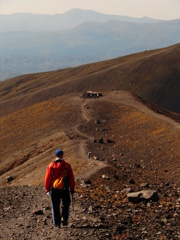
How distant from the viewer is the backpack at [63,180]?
12.9 m

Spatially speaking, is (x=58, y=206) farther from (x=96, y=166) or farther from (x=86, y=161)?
(x=86, y=161)

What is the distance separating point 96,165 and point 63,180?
10.5m

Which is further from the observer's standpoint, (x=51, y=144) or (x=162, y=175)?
(x=51, y=144)

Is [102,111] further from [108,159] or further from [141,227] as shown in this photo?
[141,227]

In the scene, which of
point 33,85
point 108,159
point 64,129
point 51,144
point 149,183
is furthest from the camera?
point 33,85

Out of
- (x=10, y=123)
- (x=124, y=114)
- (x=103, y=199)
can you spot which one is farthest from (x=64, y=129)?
(x=103, y=199)

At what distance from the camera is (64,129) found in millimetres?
38250

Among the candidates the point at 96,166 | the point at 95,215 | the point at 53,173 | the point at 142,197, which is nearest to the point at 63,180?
the point at 53,173

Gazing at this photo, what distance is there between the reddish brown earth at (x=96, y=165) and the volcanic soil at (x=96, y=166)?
0.11ft

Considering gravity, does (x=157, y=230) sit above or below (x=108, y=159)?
above

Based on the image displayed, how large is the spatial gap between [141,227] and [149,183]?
8.55 metres

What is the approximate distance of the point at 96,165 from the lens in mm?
23281

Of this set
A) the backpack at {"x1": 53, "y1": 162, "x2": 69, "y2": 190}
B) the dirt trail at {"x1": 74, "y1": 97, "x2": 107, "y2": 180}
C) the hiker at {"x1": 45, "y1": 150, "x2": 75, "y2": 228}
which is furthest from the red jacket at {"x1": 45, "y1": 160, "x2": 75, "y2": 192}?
the dirt trail at {"x1": 74, "y1": 97, "x2": 107, "y2": 180}

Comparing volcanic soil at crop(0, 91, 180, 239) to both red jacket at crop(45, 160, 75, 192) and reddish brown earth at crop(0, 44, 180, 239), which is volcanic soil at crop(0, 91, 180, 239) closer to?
reddish brown earth at crop(0, 44, 180, 239)
